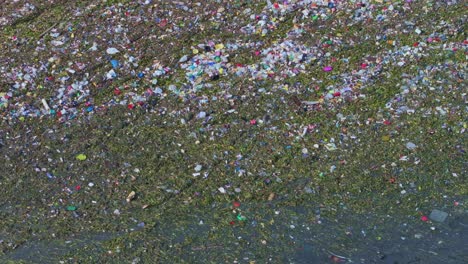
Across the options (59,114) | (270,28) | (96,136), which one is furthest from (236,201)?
(270,28)

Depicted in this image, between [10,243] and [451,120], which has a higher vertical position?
[10,243]

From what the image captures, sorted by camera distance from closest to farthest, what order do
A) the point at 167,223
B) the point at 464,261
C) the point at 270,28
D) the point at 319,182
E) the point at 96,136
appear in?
the point at 464,261 < the point at 167,223 < the point at 319,182 < the point at 96,136 < the point at 270,28

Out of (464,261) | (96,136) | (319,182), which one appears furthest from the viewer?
(96,136)

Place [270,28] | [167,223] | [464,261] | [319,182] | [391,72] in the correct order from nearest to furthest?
[464,261] < [167,223] < [319,182] < [391,72] < [270,28]

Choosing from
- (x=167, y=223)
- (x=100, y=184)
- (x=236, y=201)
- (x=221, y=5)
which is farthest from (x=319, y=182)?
(x=221, y=5)

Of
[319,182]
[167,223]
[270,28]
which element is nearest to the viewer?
[167,223]

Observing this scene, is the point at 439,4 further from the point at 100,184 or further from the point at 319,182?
the point at 100,184

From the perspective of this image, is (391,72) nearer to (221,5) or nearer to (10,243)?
(221,5)

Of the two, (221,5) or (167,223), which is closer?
(167,223)

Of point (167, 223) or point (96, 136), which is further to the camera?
point (96, 136)
